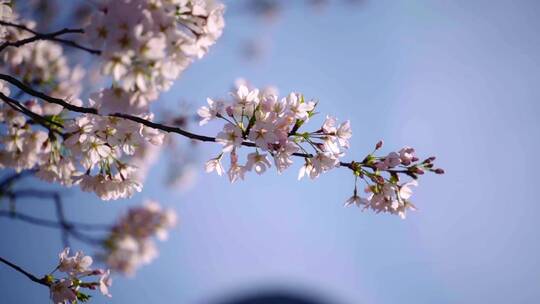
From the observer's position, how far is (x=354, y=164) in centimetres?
258

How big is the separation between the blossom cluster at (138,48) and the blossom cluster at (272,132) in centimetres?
55

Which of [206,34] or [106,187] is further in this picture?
[106,187]

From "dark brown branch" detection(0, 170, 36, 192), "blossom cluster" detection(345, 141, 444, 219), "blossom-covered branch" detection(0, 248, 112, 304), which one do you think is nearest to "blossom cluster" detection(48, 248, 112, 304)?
"blossom-covered branch" detection(0, 248, 112, 304)

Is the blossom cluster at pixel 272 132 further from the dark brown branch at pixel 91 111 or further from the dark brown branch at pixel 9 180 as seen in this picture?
the dark brown branch at pixel 9 180

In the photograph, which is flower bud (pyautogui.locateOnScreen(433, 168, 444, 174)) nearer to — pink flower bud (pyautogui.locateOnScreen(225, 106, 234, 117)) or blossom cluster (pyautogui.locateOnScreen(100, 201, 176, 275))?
pink flower bud (pyautogui.locateOnScreen(225, 106, 234, 117))

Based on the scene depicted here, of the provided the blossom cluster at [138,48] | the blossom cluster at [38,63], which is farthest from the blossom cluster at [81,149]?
the blossom cluster at [138,48]

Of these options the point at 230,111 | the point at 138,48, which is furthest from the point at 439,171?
the point at 138,48

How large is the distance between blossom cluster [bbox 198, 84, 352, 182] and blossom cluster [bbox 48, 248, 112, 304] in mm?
1253

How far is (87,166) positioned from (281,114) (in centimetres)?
144

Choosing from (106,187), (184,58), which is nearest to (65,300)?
(106,187)

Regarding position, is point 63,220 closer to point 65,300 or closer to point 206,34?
point 65,300

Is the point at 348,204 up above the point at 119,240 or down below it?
below

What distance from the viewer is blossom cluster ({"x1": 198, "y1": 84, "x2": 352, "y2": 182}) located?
7.86 ft

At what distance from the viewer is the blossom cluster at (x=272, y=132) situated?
7.86 feet
